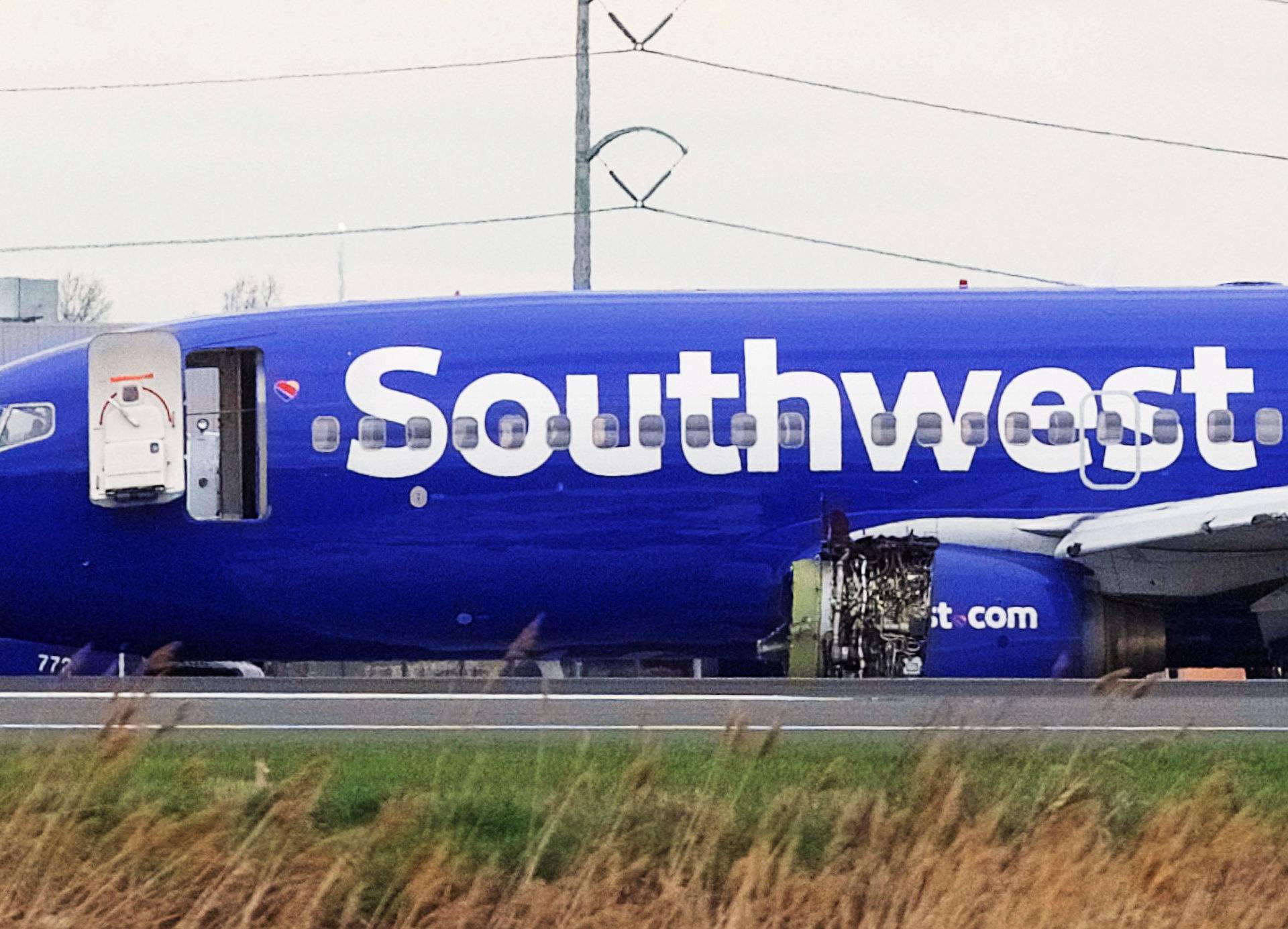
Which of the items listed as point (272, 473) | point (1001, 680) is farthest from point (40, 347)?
point (1001, 680)

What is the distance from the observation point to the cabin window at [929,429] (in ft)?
84.6

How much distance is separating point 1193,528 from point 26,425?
11339 millimetres

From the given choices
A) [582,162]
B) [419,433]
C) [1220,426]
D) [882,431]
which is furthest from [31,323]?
[1220,426]

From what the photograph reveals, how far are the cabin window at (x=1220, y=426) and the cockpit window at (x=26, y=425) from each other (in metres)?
11.4

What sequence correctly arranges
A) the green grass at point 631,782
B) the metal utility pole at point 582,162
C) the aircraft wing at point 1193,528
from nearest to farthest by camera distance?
the green grass at point 631,782 → the aircraft wing at point 1193,528 → the metal utility pole at point 582,162

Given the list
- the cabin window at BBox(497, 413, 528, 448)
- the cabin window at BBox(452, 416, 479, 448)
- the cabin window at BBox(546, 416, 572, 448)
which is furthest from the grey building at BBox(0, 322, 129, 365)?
the cabin window at BBox(546, 416, 572, 448)

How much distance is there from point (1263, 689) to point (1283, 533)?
1478 mm

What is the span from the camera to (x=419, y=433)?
25.8 m

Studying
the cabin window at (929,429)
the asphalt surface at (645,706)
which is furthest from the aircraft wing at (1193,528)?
the cabin window at (929,429)

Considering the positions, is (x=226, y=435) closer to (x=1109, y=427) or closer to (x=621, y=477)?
(x=621, y=477)

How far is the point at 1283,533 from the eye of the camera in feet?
81.6

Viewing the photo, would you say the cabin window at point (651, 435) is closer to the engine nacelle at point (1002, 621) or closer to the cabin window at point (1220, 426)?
the engine nacelle at point (1002, 621)

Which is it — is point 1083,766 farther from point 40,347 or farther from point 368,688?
point 40,347

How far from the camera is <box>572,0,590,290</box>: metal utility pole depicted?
42781 millimetres
